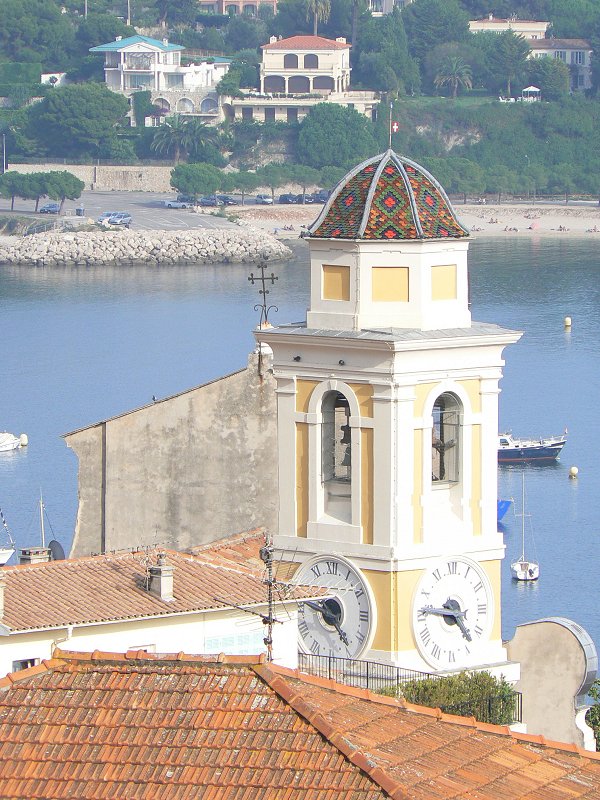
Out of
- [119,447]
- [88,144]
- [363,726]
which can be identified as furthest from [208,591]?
[88,144]

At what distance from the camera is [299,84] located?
145 metres

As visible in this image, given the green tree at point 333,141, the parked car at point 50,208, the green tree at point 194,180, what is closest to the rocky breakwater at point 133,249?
the parked car at point 50,208

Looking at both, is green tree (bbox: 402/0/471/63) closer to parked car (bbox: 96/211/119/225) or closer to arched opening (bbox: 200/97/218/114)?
arched opening (bbox: 200/97/218/114)

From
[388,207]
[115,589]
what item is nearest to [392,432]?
[388,207]

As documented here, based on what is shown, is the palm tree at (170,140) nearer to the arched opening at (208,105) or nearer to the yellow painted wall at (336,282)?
the arched opening at (208,105)

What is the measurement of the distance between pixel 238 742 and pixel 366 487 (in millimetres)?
3742

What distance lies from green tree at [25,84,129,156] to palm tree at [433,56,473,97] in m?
20.6

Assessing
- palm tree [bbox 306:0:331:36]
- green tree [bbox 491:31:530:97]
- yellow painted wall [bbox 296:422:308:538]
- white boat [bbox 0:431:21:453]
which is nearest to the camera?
yellow painted wall [bbox 296:422:308:538]

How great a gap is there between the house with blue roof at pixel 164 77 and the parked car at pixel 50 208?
18491mm

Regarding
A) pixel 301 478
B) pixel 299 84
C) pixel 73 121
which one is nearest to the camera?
pixel 301 478

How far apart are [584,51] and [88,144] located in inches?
1337

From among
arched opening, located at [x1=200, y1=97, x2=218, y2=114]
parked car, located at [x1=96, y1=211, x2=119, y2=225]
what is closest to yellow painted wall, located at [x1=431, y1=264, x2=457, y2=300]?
parked car, located at [x1=96, y1=211, x2=119, y2=225]

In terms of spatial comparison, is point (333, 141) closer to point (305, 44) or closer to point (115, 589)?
point (305, 44)

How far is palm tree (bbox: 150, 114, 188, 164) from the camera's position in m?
135
